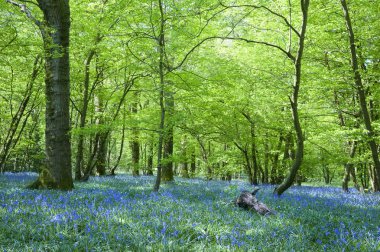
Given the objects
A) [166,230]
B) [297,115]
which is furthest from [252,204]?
[297,115]

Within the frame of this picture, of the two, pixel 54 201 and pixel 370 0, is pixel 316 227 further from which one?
pixel 370 0

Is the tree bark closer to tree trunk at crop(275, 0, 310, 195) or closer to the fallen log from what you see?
the fallen log

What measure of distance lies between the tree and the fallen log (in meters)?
5.24

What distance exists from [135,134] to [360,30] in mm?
15236

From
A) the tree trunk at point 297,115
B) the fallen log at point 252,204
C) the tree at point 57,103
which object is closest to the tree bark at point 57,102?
the tree at point 57,103

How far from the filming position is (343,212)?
7.45 m

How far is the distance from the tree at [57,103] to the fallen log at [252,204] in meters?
5.24

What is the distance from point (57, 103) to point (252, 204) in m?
6.64

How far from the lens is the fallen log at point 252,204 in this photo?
21.8ft

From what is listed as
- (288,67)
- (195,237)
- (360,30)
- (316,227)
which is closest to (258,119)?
(288,67)

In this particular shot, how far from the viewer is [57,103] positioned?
9.70 meters

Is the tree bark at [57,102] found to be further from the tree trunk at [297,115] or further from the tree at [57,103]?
the tree trunk at [297,115]

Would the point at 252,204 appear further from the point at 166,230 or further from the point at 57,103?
the point at 57,103

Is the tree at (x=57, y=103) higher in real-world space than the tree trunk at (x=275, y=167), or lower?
higher
